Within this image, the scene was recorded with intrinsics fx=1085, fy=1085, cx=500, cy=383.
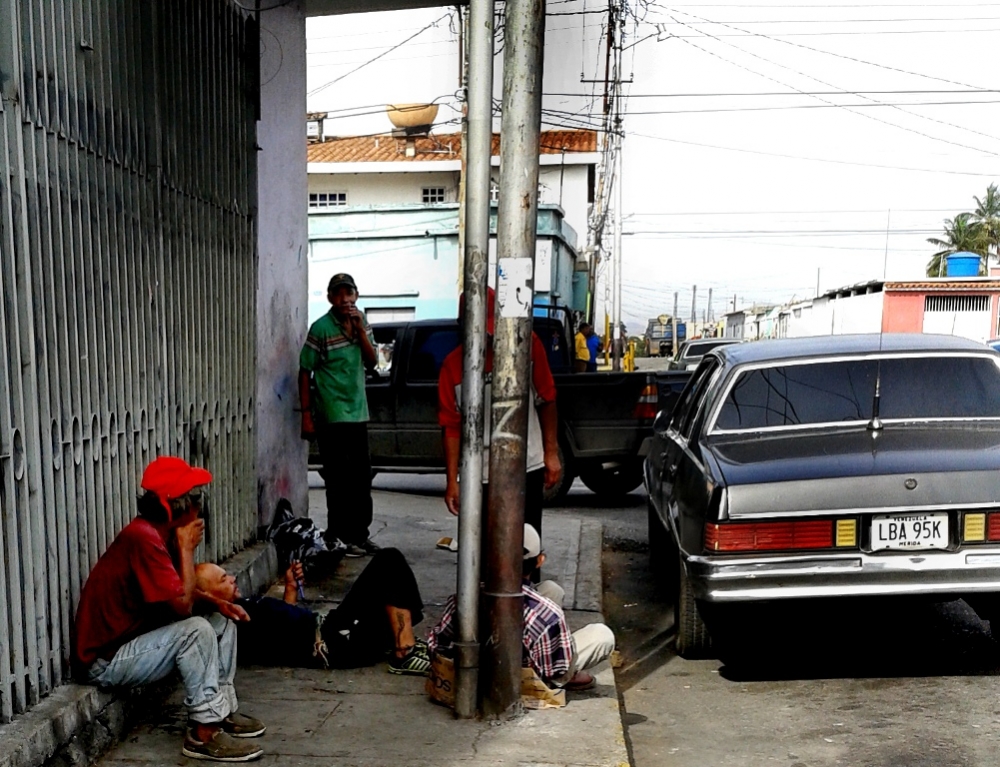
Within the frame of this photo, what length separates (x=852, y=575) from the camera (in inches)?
189

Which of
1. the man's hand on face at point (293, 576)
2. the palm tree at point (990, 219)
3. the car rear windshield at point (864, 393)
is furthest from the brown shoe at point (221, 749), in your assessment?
the palm tree at point (990, 219)

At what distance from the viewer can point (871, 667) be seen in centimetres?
547

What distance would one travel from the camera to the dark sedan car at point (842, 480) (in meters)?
4.80

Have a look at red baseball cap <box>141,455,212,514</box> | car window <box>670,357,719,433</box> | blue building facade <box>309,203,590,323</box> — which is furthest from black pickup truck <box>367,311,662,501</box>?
blue building facade <box>309,203,590,323</box>

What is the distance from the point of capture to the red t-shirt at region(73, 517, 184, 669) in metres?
3.93

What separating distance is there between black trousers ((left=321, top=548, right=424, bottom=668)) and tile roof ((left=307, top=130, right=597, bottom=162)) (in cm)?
3182

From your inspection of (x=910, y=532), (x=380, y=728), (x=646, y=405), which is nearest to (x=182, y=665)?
(x=380, y=728)

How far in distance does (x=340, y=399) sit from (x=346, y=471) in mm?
492

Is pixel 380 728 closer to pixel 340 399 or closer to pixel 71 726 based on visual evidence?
pixel 71 726

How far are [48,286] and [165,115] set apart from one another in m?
1.66

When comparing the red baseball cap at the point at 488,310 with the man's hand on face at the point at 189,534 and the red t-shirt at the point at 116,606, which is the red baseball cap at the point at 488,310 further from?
the red t-shirt at the point at 116,606

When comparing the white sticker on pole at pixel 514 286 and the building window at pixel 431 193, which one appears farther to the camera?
the building window at pixel 431 193

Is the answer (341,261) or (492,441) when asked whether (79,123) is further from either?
(341,261)

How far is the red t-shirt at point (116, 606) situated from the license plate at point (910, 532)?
2977 millimetres
